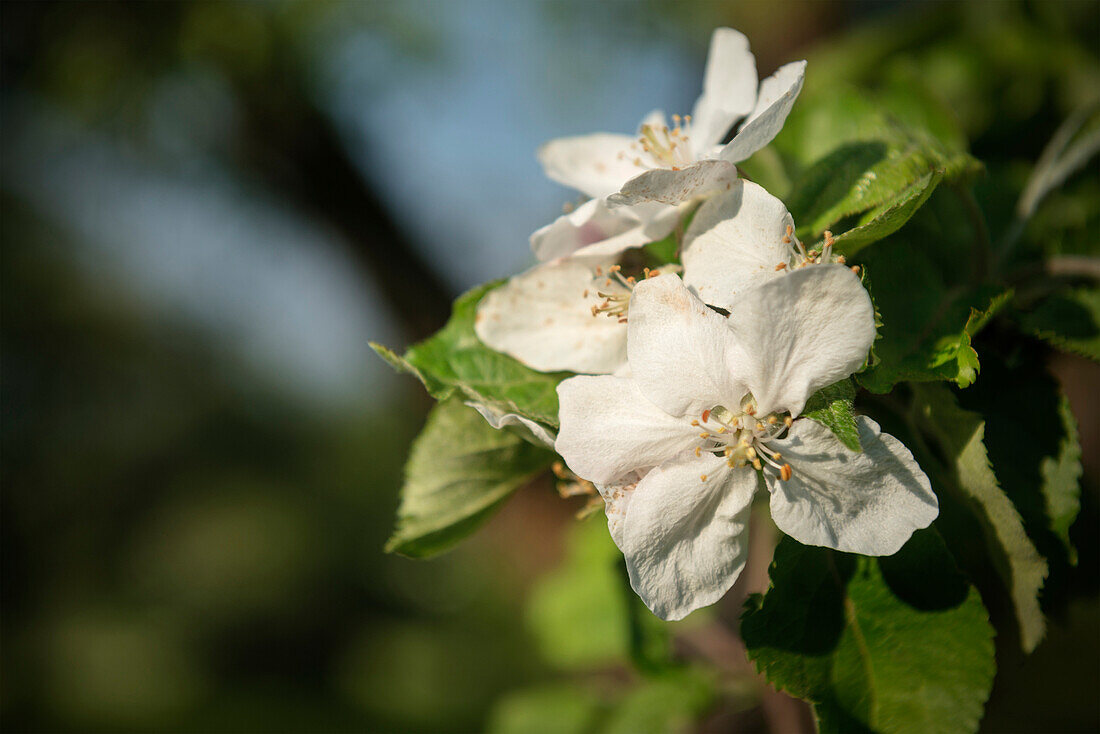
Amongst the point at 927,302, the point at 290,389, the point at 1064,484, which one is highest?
the point at 927,302

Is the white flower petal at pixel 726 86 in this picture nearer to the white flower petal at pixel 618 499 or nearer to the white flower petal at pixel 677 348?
the white flower petal at pixel 677 348

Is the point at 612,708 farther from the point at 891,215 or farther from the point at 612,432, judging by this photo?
the point at 891,215

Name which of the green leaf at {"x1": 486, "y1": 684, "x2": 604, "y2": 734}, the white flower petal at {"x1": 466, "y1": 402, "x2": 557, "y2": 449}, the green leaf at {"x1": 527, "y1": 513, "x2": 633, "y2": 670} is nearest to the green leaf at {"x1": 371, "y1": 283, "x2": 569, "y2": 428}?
the white flower petal at {"x1": 466, "y1": 402, "x2": 557, "y2": 449}

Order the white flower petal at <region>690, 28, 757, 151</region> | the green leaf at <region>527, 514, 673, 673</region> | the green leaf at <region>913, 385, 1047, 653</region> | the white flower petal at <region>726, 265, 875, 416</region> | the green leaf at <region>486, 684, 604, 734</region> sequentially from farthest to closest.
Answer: the green leaf at <region>486, 684, 604, 734</region> → the green leaf at <region>527, 514, 673, 673</region> → the white flower petal at <region>690, 28, 757, 151</region> → the green leaf at <region>913, 385, 1047, 653</region> → the white flower petal at <region>726, 265, 875, 416</region>

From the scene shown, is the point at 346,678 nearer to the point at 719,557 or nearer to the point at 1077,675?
the point at 1077,675

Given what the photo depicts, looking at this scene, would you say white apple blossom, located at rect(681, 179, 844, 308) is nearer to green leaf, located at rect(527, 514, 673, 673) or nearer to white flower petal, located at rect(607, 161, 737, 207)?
white flower petal, located at rect(607, 161, 737, 207)

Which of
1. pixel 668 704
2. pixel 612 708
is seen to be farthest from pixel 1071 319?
pixel 612 708

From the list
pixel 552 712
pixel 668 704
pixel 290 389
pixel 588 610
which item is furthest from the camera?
pixel 290 389

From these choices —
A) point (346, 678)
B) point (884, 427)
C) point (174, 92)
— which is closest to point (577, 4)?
point (174, 92)
